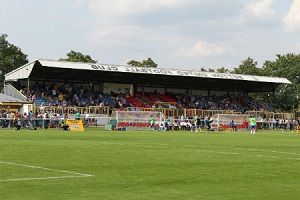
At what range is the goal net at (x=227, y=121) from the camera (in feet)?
202

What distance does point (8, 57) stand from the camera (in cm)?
9800

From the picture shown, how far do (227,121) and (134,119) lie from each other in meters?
11.6

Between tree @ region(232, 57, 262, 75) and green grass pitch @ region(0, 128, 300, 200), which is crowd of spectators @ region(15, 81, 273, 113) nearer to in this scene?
tree @ region(232, 57, 262, 75)

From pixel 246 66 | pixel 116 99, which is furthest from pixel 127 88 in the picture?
pixel 246 66

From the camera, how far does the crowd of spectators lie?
212ft

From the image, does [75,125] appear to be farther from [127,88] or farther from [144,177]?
[144,177]

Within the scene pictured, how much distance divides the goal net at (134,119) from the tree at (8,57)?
44233 millimetres

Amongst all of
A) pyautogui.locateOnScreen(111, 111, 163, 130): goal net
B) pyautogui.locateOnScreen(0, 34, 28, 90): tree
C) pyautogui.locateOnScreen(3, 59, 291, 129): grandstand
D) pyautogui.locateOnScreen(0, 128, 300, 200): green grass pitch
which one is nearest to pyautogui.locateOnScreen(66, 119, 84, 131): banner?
pyautogui.locateOnScreen(111, 111, 163, 130): goal net

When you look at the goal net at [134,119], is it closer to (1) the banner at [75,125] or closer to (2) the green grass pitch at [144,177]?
(1) the banner at [75,125]

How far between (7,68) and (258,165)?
282ft

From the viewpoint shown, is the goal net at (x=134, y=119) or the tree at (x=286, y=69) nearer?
the goal net at (x=134, y=119)

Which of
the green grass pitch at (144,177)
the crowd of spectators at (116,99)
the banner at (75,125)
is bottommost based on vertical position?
the green grass pitch at (144,177)

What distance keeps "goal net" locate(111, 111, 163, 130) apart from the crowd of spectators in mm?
9011

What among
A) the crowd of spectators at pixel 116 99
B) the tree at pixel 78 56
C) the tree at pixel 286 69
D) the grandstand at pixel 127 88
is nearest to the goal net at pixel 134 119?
the grandstand at pixel 127 88
